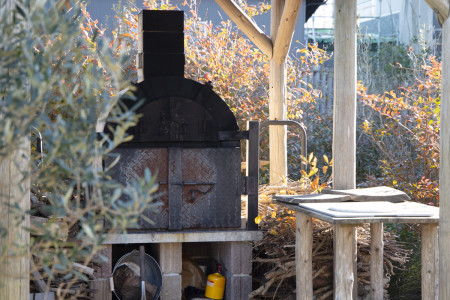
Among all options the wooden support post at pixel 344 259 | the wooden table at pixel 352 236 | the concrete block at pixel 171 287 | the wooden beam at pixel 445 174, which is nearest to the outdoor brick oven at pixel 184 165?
the concrete block at pixel 171 287

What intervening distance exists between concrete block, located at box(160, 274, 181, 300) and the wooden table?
3.04 ft

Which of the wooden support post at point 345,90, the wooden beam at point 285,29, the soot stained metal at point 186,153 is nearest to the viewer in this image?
the wooden support post at point 345,90

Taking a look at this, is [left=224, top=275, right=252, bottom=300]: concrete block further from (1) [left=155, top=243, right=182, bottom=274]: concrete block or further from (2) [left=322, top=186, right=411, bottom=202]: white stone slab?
(2) [left=322, top=186, right=411, bottom=202]: white stone slab

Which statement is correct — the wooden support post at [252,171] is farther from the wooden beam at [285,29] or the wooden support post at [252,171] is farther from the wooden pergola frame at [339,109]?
the wooden beam at [285,29]

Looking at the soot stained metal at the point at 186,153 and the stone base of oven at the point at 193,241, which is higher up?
the soot stained metal at the point at 186,153

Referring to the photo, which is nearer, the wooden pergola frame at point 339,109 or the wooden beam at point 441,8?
the wooden pergola frame at point 339,109

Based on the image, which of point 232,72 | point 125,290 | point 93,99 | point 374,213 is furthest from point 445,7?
point 232,72

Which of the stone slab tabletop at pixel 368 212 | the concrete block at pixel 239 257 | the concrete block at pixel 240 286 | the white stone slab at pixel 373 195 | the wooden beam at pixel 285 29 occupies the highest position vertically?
the wooden beam at pixel 285 29

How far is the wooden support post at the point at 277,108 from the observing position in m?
6.21

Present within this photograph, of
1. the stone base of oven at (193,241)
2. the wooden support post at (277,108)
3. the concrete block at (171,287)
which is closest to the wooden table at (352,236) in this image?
the stone base of oven at (193,241)

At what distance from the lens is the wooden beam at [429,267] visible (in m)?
4.23

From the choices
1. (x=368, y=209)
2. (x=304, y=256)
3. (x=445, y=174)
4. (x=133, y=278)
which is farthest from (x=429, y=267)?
(x=133, y=278)

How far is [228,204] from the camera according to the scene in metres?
4.94

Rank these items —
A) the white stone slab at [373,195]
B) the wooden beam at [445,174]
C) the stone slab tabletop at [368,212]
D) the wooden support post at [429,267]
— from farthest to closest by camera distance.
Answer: the white stone slab at [373,195] < the wooden support post at [429,267] < the stone slab tabletop at [368,212] < the wooden beam at [445,174]
